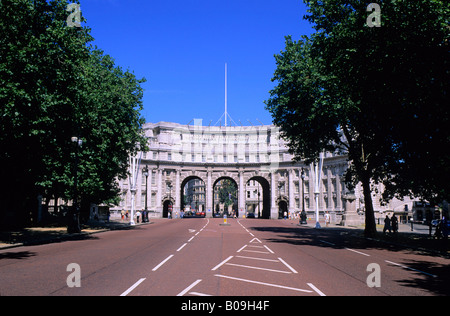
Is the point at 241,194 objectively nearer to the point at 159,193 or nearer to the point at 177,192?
the point at 177,192

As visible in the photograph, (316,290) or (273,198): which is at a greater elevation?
(273,198)

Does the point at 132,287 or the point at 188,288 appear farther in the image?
the point at 132,287

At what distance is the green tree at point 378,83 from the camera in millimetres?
16031

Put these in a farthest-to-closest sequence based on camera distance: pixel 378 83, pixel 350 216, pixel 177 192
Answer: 1. pixel 177 192
2. pixel 350 216
3. pixel 378 83

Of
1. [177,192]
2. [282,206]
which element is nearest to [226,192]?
[282,206]

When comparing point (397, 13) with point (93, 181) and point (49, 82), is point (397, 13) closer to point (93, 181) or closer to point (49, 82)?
point (49, 82)

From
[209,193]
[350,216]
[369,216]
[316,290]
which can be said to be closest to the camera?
[316,290]

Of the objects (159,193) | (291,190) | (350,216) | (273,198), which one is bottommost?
(350,216)

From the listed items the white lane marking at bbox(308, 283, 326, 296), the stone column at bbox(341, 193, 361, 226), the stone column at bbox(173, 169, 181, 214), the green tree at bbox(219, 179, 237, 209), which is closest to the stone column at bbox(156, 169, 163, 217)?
the stone column at bbox(173, 169, 181, 214)

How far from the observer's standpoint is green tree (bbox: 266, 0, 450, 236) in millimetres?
16031

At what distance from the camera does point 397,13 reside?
53.1 ft

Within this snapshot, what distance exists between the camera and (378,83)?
17984 mm

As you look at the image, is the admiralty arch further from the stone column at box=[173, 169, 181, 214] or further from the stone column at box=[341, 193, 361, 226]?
the stone column at box=[341, 193, 361, 226]
